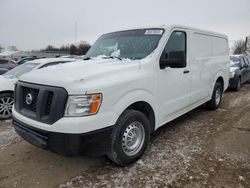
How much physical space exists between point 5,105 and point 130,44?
12.6 feet

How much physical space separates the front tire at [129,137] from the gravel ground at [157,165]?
0.17 meters

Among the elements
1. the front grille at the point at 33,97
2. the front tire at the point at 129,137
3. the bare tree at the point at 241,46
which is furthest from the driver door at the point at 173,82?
the bare tree at the point at 241,46

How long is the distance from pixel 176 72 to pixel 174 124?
1615mm

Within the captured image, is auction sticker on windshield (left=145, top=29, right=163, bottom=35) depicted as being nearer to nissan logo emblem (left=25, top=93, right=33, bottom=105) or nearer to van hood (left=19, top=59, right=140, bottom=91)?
van hood (left=19, top=59, right=140, bottom=91)

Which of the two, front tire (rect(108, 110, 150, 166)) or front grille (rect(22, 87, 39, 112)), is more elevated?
front grille (rect(22, 87, 39, 112))

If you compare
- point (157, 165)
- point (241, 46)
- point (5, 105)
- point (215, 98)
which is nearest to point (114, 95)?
point (157, 165)

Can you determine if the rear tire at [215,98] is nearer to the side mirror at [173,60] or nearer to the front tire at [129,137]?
the side mirror at [173,60]

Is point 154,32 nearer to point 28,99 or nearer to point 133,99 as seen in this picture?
point 133,99

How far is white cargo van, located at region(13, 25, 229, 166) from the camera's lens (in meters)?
2.66

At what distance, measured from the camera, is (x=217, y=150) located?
3879 mm

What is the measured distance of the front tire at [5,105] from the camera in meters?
5.83

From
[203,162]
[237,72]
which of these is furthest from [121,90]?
[237,72]

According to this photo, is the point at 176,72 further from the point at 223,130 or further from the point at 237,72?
the point at 237,72

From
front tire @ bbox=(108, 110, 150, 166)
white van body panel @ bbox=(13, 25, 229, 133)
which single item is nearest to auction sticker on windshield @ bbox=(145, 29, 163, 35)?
white van body panel @ bbox=(13, 25, 229, 133)
